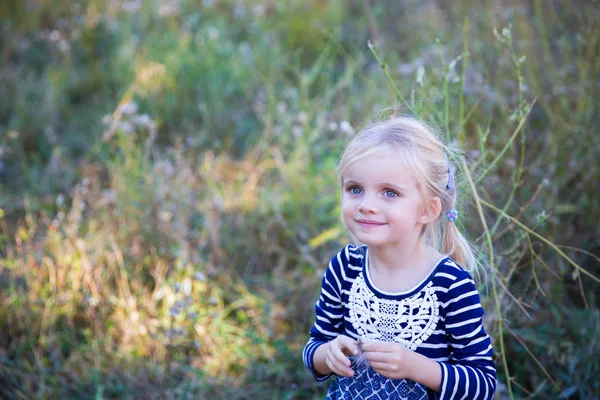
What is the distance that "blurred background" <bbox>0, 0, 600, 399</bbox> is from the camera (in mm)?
2580

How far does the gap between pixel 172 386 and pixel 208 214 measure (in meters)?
0.97

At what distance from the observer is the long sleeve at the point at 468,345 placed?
1542 mm

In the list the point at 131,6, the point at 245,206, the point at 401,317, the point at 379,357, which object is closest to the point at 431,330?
the point at 401,317

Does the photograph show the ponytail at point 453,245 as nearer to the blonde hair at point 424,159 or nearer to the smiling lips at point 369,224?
the blonde hair at point 424,159

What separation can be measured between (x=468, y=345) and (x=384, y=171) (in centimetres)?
44

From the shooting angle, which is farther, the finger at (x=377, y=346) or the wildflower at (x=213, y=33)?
the wildflower at (x=213, y=33)

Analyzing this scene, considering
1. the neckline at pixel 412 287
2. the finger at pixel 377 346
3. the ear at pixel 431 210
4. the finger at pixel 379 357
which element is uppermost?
the ear at pixel 431 210

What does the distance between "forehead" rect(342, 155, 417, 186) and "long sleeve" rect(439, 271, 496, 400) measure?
10.6 inches

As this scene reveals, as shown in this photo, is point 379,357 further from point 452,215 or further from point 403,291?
point 452,215

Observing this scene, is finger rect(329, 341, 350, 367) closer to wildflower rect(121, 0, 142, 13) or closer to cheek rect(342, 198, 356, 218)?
cheek rect(342, 198, 356, 218)

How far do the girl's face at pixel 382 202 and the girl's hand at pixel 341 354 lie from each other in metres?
0.23

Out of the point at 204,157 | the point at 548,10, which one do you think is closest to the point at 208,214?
the point at 204,157

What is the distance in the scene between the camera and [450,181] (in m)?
1.68

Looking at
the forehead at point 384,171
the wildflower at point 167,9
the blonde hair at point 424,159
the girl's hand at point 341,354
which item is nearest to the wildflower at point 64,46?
the wildflower at point 167,9
